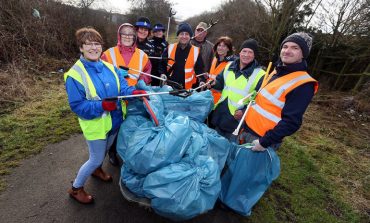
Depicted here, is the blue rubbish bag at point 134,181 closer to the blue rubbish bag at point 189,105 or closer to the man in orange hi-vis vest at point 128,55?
the blue rubbish bag at point 189,105

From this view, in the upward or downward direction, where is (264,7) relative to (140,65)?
upward

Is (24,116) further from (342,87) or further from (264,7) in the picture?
(342,87)

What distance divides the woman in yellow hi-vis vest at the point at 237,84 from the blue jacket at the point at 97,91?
1198 millimetres

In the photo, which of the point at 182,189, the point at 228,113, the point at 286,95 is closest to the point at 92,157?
the point at 182,189

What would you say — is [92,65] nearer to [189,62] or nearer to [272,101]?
[272,101]

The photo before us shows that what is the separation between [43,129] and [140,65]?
228 centimetres

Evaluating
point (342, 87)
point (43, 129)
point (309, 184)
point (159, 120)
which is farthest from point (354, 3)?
point (43, 129)

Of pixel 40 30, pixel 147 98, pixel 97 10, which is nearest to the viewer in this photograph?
pixel 147 98

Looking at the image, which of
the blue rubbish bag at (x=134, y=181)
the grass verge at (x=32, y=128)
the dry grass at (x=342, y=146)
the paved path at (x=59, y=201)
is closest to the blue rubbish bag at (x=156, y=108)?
the blue rubbish bag at (x=134, y=181)

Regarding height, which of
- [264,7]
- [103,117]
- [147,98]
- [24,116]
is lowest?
[24,116]

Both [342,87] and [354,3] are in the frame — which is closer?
[354,3]

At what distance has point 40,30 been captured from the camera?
7.86m

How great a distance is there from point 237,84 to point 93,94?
1.64m

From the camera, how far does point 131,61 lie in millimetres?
3279
